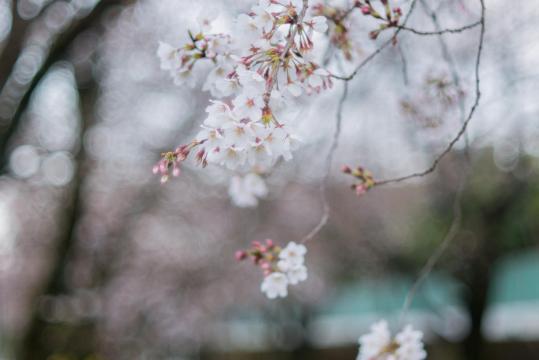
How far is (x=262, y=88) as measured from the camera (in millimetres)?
989

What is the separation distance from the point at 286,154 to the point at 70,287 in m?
5.63

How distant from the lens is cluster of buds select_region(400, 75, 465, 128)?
6.24ft

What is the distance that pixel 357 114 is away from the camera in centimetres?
627

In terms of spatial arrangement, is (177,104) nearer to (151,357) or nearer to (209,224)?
(209,224)

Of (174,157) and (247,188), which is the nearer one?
(174,157)

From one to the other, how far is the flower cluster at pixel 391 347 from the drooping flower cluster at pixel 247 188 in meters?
0.60

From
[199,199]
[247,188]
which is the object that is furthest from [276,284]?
[199,199]

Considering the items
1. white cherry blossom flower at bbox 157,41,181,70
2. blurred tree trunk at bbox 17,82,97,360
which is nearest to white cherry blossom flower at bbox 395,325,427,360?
white cherry blossom flower at bbox 157,41,181,70

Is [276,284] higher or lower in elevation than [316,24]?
lower

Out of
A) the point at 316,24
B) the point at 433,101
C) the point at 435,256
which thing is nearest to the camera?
the point at 316,24

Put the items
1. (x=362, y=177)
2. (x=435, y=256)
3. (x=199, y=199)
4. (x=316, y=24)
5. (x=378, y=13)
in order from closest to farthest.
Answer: (x=316, y=24) < (x=378, y=13) < (x=362, y=177) < (x=435, y=256) < (x=199, y=199)

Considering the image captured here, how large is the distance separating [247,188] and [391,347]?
0.69 meters

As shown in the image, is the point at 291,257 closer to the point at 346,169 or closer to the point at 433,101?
→ the point at 346,169

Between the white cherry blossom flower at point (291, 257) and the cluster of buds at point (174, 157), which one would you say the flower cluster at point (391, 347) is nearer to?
the white cherry blossom flower at point (291, 257)
